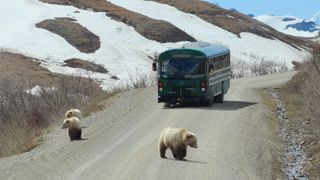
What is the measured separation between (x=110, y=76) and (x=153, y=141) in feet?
108

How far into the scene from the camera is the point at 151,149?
18406 millimetres

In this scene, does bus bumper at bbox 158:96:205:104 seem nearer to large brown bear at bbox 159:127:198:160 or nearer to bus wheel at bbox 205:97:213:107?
bus wheel at bbox 205:97:213:107

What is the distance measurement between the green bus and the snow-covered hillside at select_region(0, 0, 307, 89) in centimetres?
1791

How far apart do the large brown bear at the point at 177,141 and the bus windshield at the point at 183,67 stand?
1293cm

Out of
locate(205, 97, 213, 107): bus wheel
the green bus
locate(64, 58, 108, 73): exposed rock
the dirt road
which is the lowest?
the dirt road

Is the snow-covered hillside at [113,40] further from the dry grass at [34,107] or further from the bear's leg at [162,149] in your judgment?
the bear's leg at [162,149]

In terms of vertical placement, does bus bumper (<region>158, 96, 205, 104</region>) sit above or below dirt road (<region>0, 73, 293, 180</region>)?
above

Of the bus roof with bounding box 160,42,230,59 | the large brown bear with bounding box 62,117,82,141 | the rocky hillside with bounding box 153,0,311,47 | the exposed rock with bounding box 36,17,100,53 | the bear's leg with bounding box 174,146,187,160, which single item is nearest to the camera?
the bear's leg with bounding box 174,146,187,160

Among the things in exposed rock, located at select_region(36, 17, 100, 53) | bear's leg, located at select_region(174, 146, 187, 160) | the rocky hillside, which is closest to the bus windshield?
bear's leg, located at select_region(174, 146, 187, 160)

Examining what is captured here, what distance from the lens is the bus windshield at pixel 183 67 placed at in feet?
96.9

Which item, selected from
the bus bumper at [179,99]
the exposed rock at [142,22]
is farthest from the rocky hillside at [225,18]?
the bus bumper at [179,99]

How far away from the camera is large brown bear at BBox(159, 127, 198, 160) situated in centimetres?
1619

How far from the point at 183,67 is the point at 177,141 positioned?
44.2ft

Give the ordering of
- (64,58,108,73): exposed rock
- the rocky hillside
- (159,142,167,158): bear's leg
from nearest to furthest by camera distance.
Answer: (159,142,167,158): bear's leg → (64,58,108,73): exposed rock → the rocky hillside
